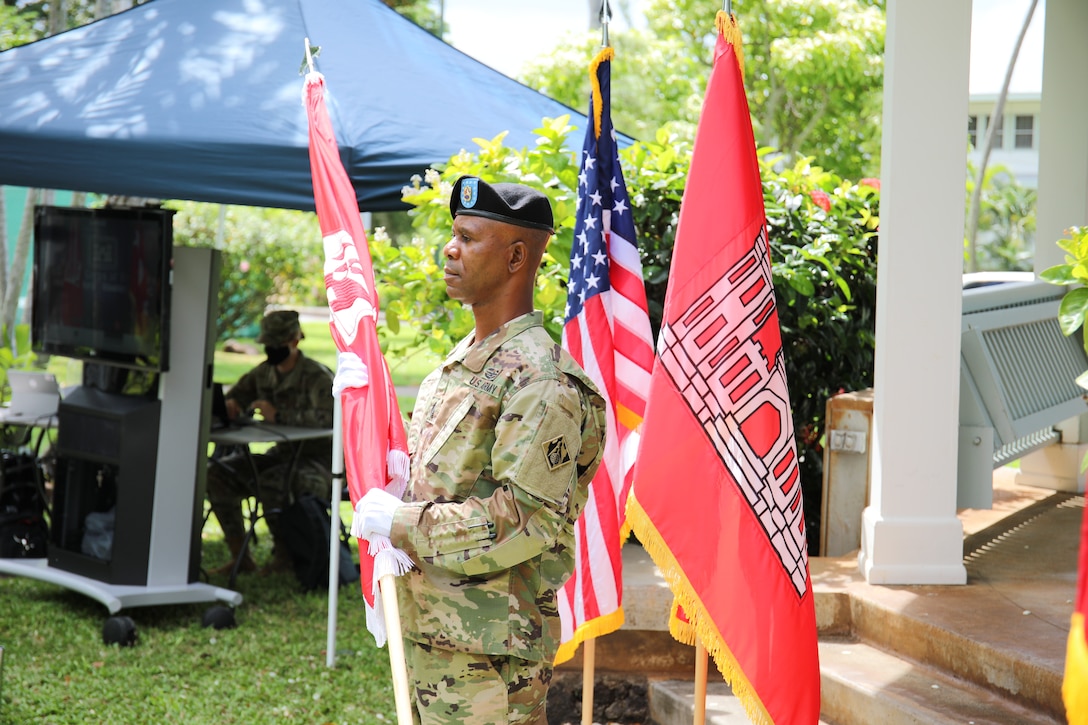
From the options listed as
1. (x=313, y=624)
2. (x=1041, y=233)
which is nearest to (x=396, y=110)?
(x=313, y=624)

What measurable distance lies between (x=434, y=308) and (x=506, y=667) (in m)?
2.94

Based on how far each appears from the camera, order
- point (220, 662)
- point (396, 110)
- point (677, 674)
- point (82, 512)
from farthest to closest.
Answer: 1. point (82, 512)
2. point (396, 110)
3. point (220, 662)
4. point (677, 674)

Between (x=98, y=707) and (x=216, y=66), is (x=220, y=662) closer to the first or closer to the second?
(x=98, y=707)

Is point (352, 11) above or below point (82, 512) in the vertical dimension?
above

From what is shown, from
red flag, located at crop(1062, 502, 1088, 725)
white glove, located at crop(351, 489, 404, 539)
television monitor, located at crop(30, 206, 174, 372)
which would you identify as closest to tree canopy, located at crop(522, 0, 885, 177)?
television monitor, located at crop(30, 206, 174, 372)

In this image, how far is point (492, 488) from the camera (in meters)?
2.52

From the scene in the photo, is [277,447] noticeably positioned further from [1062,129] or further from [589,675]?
[1062,129]

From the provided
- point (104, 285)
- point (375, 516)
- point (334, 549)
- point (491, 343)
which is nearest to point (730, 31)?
point (491, 343)

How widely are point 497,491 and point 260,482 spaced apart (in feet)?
16.8

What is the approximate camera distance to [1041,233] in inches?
267

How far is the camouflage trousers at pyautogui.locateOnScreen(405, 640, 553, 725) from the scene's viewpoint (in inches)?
99.0

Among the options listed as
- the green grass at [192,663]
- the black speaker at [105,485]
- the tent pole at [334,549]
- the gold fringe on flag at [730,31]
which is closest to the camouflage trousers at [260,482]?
the green grass at [192,663]

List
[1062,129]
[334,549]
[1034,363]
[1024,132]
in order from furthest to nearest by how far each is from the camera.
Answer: [1024,132] → [1062,129] → [1034,363] → [334,549]

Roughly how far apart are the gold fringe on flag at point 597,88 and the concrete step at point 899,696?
2.16 meters
